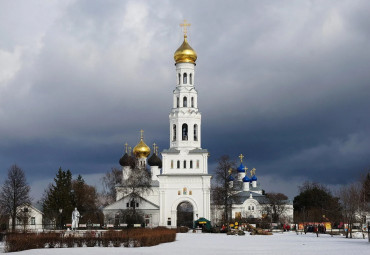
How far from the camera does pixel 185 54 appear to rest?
2773 inches

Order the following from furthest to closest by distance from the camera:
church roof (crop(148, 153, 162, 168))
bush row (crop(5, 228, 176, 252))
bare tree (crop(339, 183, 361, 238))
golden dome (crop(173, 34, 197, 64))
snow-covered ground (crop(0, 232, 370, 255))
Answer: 1. church roof (crop(148, 153, 162, 168))
2. golden dome (crop(173, 34, 197, 64))
3. bare tree (crop(339, 183, 361, 238))
4. bush row (crop(5, 228, 176, 252))
5. snow-covered ground (crop(0, 232, 370, 255))

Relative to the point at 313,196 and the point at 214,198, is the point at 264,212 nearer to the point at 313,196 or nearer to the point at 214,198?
the point at 313,196

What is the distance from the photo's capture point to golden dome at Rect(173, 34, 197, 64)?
70500 millimetres

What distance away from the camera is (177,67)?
7156cm

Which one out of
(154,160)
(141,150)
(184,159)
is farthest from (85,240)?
(154,160)

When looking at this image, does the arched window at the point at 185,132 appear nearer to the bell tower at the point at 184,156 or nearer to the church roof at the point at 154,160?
the bell tower at the point at 184,156

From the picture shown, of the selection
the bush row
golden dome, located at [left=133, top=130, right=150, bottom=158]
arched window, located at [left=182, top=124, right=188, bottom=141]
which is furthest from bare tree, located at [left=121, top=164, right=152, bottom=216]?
the bush row

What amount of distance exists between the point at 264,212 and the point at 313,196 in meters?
9.24

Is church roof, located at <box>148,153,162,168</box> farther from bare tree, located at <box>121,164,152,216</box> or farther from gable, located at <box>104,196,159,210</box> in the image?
bare tree, located at <box>121,164,152,216</box>

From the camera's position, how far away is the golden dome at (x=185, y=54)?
70.5m

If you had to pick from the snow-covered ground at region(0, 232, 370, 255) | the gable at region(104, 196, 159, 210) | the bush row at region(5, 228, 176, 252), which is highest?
the gable at region(104, 196, 159, 210)

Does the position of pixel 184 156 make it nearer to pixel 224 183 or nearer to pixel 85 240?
pixel 224 183

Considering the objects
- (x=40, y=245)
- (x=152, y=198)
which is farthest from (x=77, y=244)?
(x=152, y=198)

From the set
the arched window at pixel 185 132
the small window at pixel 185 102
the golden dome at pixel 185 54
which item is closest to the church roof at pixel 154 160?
the arched window at pixel 185 132
